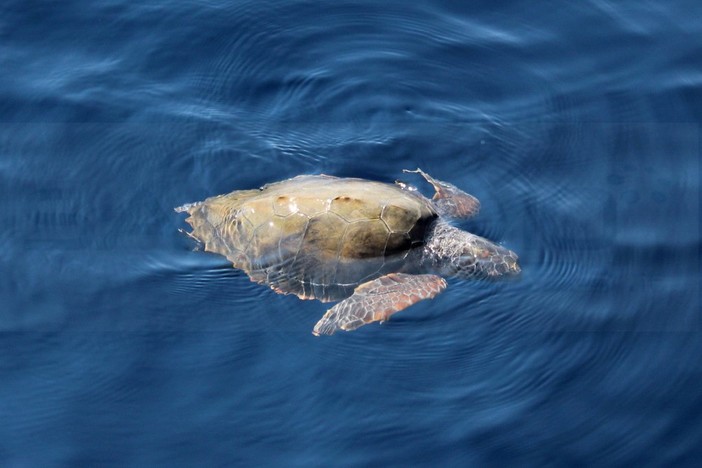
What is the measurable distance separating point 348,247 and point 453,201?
1197 mm

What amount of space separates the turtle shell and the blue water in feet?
0.69

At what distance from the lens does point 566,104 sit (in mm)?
8461

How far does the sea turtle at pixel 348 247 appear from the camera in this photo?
6617 mm

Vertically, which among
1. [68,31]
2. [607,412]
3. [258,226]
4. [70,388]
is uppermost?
[68,31]

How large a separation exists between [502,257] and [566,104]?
96.8 inches

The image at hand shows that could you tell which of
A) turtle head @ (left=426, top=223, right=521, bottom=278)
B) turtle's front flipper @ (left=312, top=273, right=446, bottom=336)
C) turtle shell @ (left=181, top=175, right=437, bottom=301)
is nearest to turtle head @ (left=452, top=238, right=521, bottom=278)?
turtle head @ (left=426, top=223, right=521, bottom=278)

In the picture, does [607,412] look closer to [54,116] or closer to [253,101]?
[253,101]

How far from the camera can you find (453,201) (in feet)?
24.0

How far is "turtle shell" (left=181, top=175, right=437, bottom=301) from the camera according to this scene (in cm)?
664

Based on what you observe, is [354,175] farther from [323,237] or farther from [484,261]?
[484,261]

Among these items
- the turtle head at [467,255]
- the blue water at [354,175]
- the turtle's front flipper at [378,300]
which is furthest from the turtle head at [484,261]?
the turtle's front flipper at [378,300]

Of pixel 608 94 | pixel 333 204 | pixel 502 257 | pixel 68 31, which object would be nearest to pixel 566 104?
pixel 608 94

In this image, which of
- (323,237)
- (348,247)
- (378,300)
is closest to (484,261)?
(378,300)

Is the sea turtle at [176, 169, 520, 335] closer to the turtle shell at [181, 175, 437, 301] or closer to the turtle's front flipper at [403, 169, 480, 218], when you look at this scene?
the turtle shell at [181, 175, 437, 301]
